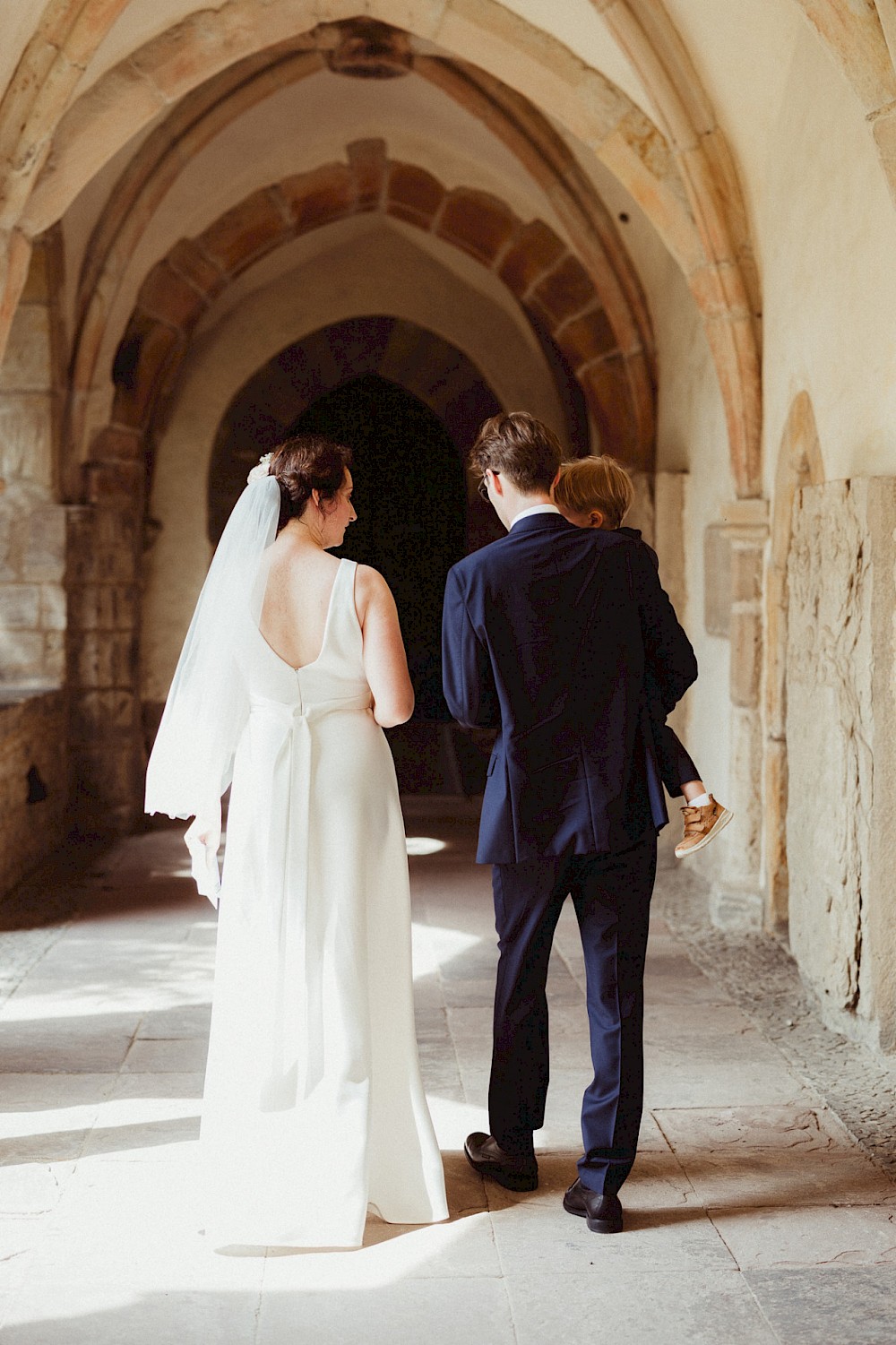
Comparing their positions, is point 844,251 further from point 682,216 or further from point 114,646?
point 114,646

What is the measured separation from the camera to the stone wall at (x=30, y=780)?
604cm

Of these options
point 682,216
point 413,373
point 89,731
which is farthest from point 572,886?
point 413,373

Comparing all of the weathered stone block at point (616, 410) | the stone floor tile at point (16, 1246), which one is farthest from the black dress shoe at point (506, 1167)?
the weathered stone block at point (616, 410)

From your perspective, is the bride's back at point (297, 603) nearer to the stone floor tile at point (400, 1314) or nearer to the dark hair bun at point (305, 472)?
the dark hair bun at point (305, 472)

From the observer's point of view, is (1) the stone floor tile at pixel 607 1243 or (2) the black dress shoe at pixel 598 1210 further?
(2) the black dress shoe at pixel 598 1210

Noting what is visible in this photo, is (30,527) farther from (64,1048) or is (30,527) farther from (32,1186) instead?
(32,1186)

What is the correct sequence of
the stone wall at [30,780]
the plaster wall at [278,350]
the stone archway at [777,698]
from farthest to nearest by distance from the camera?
the plaster wall at [278,350], the stone wall at [30,780], the stone archway at [777,698]

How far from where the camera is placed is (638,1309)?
2.36 metres

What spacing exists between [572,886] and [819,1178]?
0.88 meters

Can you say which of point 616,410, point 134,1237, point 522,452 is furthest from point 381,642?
point 616,410

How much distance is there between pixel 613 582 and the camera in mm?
2637

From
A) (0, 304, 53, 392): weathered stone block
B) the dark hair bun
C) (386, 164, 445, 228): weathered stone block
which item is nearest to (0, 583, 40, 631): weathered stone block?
(0, 304, 53, 392): weathered stone block

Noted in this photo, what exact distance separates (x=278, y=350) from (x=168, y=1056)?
6.07 metres

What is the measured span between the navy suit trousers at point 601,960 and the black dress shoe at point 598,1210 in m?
0.02
